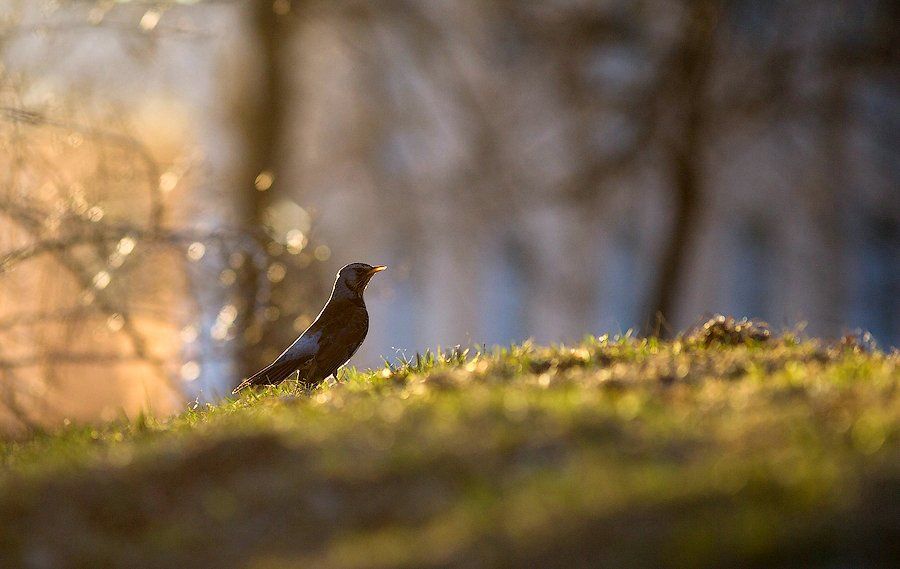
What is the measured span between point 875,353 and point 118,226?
7488 mm

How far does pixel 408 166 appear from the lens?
1989cm

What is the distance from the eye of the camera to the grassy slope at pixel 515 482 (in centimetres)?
398

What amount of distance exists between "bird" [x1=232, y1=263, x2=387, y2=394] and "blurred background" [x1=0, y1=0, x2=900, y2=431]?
3.35m

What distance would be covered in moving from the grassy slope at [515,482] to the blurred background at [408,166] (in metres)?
6.31

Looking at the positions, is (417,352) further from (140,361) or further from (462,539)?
(140,361)

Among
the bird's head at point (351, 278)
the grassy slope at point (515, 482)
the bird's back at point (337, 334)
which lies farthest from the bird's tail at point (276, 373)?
the grassy slope at point (515, 482)

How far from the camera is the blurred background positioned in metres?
12.4

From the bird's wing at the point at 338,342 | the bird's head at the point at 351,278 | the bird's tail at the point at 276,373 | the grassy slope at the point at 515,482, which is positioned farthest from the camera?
the bird's head at the point at 351,278

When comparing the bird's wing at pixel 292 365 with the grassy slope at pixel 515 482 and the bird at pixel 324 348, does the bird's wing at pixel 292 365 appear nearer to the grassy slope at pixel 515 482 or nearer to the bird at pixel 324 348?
the bird at pixel 324 348

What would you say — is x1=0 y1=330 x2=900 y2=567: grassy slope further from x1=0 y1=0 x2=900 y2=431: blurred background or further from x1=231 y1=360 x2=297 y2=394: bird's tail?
x1=0 y1=0 x2=900 y2=431: blurred background

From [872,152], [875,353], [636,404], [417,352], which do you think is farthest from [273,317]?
[872,152]

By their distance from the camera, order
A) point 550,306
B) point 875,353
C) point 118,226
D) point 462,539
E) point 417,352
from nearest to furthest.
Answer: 1. point 462,539
2. point 875,353
3. point 417,352
4. point 118,226
5. point 550,306

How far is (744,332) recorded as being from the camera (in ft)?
28.4

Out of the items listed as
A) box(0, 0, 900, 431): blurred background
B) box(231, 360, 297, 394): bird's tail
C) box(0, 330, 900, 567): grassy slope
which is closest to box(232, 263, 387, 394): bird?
box(231, 360, 297, 394): bird's tail
